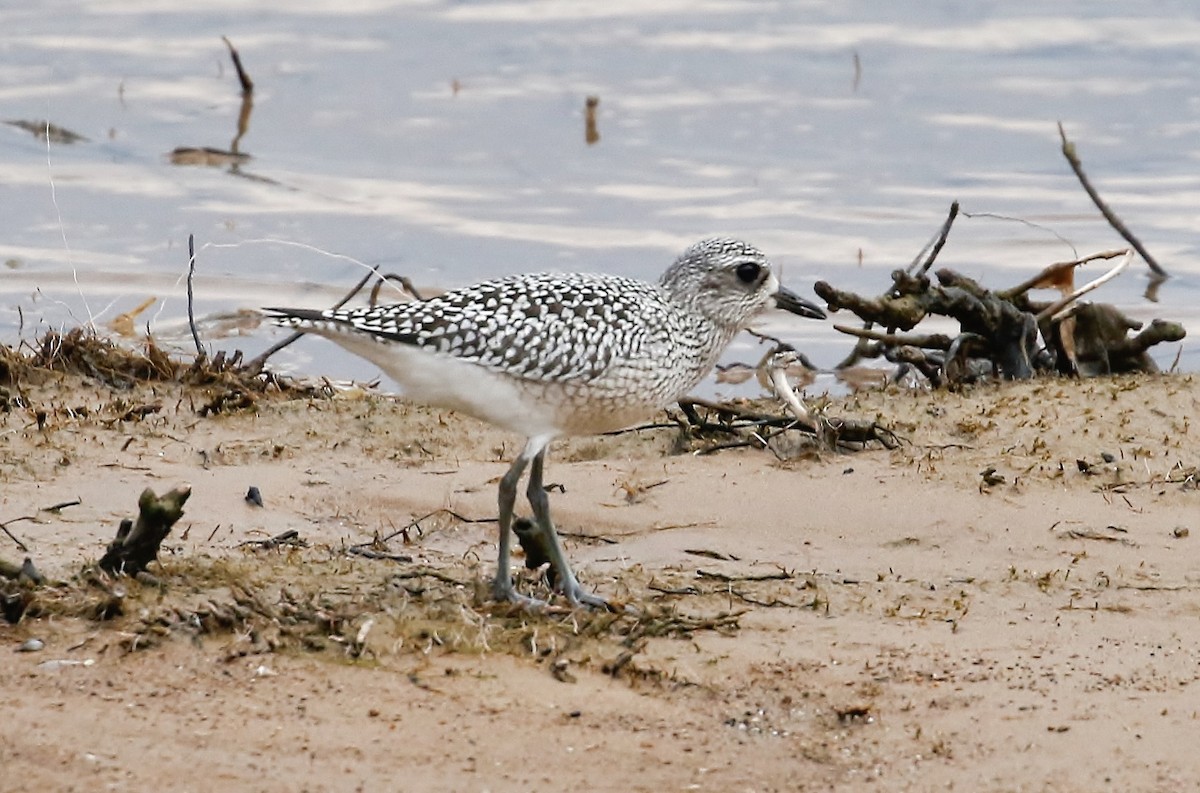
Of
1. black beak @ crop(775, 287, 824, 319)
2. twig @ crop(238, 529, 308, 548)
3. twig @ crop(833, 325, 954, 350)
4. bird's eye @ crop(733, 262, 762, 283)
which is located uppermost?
bird's eye @ crop(733, 262, 762, 283)

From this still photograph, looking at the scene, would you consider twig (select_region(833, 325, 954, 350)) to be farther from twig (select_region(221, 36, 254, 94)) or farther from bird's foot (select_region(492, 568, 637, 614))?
twig (select_region(221, 36, 254, 94))

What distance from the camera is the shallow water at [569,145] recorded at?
13.0m

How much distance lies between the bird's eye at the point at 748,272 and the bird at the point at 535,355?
1.22 ft

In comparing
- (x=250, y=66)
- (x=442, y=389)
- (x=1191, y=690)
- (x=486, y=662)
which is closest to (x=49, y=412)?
(x=442, y=389)

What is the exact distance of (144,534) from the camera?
6.21 meters

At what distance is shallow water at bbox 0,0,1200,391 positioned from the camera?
12961 mm

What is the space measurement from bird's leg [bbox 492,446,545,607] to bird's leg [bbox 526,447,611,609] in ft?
0.44

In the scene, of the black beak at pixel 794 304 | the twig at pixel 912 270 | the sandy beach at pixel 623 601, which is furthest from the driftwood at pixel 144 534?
the twig at pixel 912 270

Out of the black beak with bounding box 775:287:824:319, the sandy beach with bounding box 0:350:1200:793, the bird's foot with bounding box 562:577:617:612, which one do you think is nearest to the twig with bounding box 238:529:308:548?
the sandy beach with bounding box 0:350:1200:793

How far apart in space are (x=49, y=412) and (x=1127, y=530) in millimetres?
4631

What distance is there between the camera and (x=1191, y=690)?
6.10 meters

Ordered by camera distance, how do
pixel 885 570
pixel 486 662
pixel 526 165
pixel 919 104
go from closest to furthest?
pixel 486 662 < pixel 885 570 < pixel 526 165 < pixel 919 104

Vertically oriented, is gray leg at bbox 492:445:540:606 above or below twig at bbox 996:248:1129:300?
below

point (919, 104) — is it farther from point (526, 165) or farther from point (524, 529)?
point (524, 529)
